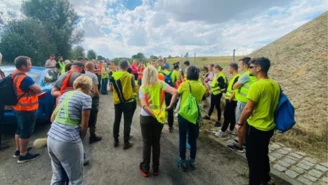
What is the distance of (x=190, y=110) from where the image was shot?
3.48 meters

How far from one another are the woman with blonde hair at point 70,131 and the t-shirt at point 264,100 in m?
2.33

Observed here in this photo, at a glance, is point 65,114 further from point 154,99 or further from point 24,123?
point 24,123

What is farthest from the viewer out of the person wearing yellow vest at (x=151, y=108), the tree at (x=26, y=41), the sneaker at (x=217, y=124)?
the tree at (x=26, y=41)

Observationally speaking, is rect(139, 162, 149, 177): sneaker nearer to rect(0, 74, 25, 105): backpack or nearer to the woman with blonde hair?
the woman with blonde hair

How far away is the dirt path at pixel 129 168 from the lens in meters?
3.31

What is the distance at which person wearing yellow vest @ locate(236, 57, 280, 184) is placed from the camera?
9.04 ft

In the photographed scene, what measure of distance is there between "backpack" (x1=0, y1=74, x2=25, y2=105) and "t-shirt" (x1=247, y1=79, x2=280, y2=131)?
421 centimetres

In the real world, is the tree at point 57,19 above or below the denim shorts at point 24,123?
above

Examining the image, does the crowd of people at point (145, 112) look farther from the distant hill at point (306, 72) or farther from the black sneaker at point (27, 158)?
the distant hill at point (306, 72)

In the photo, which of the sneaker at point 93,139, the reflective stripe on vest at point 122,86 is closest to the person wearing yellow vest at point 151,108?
the reflective stripe on vest at point 122,86

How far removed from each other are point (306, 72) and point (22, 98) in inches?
418

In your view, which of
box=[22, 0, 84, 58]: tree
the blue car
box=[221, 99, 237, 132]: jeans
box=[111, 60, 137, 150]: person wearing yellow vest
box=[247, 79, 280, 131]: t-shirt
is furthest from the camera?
box=[22, 0, 84, 58]: tree

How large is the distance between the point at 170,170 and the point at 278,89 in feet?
7.93

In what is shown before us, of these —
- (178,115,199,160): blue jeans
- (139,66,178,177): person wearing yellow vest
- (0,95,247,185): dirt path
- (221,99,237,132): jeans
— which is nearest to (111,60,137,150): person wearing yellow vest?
(0,95,247,185): dirt path
